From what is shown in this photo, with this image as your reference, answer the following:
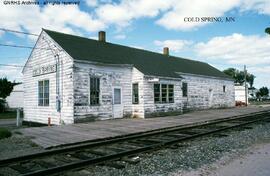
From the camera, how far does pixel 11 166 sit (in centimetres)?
701

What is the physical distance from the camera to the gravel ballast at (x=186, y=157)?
21.8ft

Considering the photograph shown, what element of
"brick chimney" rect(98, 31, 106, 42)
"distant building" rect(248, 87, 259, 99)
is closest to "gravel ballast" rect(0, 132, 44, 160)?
"brick chimney" rect(98, 31, 106, 42)

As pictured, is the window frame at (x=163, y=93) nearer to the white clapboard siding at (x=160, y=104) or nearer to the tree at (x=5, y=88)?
the white clapboard siding at (x=160, y=104)

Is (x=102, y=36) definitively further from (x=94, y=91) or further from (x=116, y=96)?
(x=94, y=91)

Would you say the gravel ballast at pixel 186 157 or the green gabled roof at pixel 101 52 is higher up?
the green gabled roof at pixel 101 52

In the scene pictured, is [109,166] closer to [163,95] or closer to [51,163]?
[51,163]

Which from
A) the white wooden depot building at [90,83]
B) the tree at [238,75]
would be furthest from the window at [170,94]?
the tree at [238,75]

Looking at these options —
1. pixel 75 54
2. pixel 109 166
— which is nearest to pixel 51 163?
pixel 109 166

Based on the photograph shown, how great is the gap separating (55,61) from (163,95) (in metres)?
8.75

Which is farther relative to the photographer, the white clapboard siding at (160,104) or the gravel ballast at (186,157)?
the white clapboard siding at (160,104)

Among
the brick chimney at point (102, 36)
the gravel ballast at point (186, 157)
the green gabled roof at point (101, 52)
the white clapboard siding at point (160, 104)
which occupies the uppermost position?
the brick chimney at point (102, 36)

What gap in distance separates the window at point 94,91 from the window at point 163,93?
508cm

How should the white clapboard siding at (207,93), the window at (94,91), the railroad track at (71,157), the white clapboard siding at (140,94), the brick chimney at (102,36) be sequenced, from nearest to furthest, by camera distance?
the railroad track at (71,157) < the window at (94,91) < the white clapboard siding at (140,94) < the brick chimney at (102,36) < the white clapboard siding at (207,93)

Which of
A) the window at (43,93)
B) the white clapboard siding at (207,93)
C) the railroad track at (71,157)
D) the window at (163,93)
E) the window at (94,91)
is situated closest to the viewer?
the railroad track at (71,157)
